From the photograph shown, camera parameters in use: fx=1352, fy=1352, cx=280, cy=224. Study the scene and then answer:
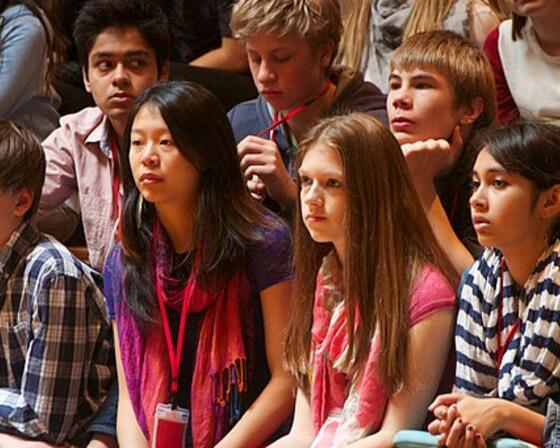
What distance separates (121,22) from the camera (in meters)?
3.04

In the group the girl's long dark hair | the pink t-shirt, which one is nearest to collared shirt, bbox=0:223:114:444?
the girl's long dark hair

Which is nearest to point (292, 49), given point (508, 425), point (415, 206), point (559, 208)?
point (415, 206)

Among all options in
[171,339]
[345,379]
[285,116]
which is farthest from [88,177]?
[345,379]

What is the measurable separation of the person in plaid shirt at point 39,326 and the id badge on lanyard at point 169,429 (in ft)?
0.77

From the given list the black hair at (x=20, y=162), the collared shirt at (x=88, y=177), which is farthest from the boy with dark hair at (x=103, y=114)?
the black hair at (x=20, y=162)

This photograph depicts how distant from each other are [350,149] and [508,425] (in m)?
0.53

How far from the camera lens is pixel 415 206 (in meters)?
2.27

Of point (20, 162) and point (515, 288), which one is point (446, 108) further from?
point (20, 162)

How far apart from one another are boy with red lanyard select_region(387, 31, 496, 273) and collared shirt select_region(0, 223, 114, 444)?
0.69 metres

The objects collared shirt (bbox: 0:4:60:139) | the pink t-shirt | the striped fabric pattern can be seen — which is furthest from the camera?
collared shirt (bbox: 0:4:60:139)

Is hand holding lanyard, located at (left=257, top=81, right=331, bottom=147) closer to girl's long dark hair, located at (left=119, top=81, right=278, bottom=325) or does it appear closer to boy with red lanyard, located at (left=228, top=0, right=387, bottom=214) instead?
boy with red lanyard, located at (left=228, top=0, right=387, bottom=214)

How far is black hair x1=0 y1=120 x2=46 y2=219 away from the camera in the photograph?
8.62 ft

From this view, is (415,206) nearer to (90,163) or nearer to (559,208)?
(559,208)

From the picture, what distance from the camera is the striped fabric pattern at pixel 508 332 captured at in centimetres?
209
